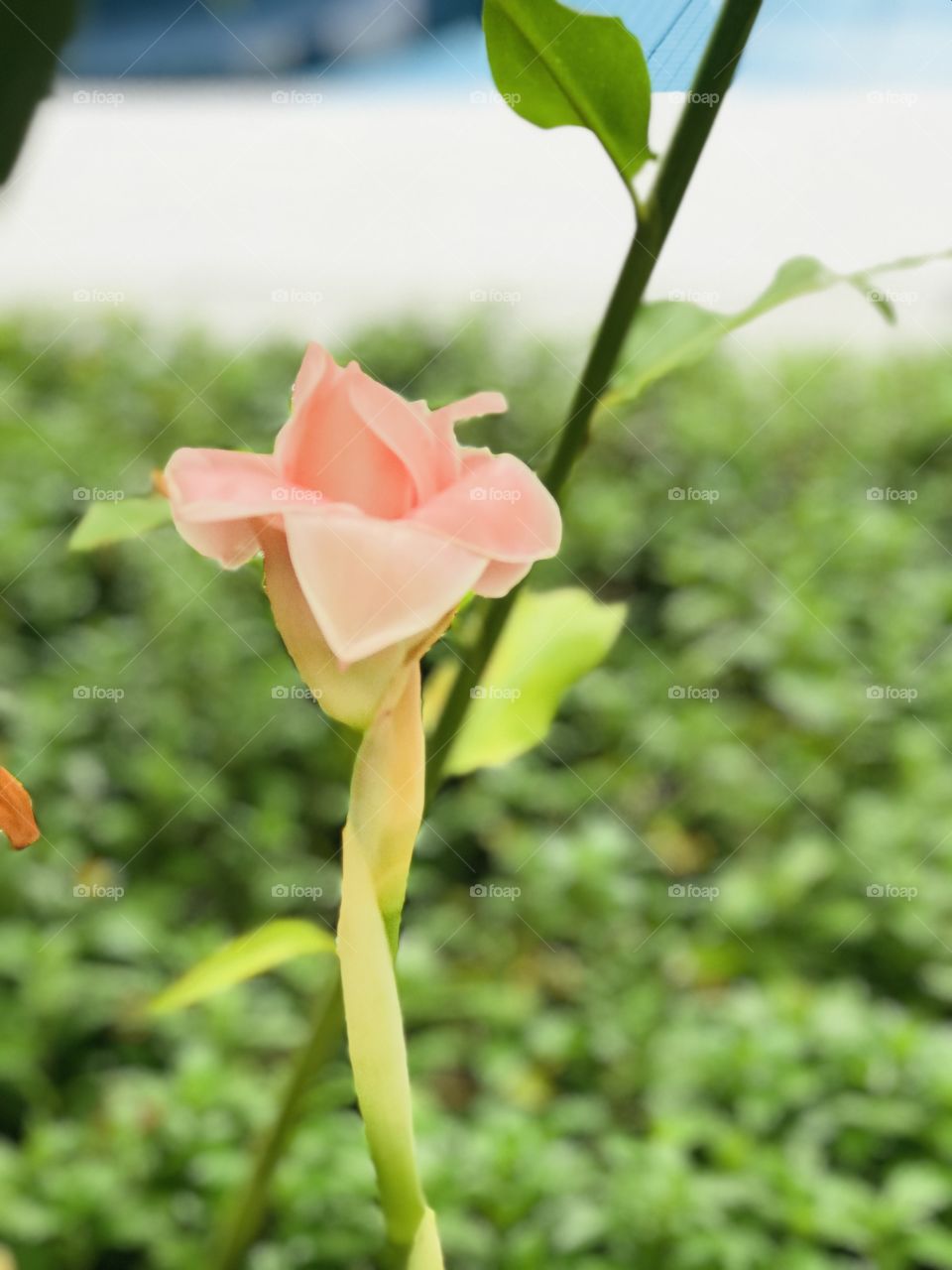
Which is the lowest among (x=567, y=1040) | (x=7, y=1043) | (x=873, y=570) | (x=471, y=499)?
(x=873, y=570)

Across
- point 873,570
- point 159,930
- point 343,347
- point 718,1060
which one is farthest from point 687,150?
point 343,347

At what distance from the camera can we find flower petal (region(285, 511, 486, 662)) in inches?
10.9

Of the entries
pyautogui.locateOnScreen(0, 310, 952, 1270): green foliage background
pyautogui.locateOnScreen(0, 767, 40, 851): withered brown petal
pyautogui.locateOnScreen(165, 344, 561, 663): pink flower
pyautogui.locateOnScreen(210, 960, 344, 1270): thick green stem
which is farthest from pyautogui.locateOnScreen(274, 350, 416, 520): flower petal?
pyautogui.locateOnScreen(0, 310, 952, 1270): green foliage background

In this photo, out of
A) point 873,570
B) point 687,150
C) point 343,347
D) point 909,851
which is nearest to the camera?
point 687,150

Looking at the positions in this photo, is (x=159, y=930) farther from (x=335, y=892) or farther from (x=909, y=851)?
(x=909, y=851)

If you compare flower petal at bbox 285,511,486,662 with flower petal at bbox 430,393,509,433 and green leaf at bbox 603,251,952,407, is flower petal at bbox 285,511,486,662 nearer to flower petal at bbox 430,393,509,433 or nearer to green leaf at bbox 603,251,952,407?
flower petal at bbox 430,393,509,433

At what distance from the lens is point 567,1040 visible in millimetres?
1028

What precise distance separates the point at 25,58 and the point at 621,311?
0.31 metres

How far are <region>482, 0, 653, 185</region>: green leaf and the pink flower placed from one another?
7.5 inches

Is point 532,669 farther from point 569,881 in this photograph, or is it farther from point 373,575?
point 569,881

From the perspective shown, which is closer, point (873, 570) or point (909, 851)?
point (909, 851)

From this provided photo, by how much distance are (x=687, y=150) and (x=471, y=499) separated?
0.67ft

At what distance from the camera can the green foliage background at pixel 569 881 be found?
0.84 m

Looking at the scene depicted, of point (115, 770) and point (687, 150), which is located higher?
point (687, 150)
